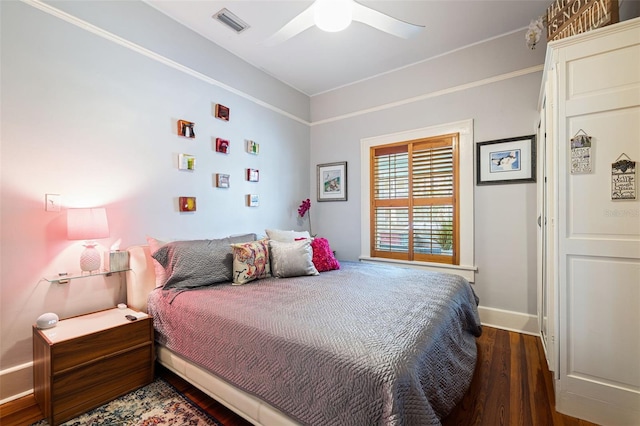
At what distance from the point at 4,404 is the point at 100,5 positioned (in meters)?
2.76

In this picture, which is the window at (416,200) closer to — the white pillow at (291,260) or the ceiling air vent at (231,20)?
the white pillow at (291,260)

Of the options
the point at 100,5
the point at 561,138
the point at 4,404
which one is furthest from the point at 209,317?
the point at 100,5

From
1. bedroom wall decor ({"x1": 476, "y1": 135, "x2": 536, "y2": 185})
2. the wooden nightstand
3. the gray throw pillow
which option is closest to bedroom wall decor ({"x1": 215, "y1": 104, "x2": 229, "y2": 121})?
the gray throw pillow

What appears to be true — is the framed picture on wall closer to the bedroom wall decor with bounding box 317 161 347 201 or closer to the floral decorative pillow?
the floral decorative pillow

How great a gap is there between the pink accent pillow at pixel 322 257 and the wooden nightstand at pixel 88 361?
142 cm

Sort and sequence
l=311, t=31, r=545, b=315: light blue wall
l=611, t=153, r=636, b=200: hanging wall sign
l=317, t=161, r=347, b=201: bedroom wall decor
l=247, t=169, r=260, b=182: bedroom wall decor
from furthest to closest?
l=317, t=161, r=347, b=201: bedroom wall decor < l=247, t=169, r=260, b=182: bedroom wall decor < l=311, t=31, r=545, b=315: light blue wall < l=611, t=153, r=636, b=200: hanging wall sign

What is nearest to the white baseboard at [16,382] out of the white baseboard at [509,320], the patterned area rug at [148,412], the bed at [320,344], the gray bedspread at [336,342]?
the patterned area rug at [148,412]

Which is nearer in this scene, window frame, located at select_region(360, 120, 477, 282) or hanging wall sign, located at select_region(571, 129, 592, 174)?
hanging wall sign, located at select_region(571, 129, 592, 174)

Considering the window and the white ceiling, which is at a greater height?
the white ceiling

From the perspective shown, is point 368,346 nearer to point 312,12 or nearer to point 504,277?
point 312,12

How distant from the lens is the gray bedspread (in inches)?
40.5

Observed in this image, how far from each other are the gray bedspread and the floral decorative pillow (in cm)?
12

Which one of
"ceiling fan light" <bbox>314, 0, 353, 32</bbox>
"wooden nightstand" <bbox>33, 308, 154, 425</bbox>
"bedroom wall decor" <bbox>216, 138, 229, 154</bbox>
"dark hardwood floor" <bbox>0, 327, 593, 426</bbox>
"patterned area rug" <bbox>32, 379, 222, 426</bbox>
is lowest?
"dark hardwood floor" <bbox>0, 327, 593, 426</bbox>

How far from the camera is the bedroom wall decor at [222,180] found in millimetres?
2863
